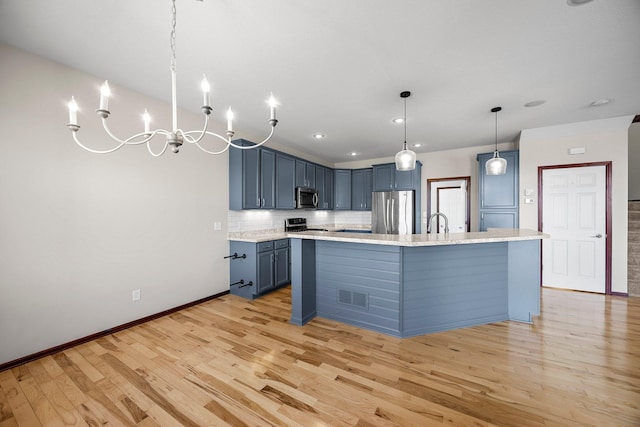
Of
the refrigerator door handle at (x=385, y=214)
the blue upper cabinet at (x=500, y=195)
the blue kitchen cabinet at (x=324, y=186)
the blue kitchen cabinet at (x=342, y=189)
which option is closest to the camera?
the blue upper cabinet at (x=500, y=195)

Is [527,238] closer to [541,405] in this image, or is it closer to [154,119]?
[541,405]

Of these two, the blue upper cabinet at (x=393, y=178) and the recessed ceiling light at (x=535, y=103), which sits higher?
the recessed ceiling light at (x=535, y=103)

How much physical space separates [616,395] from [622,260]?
10.9ft

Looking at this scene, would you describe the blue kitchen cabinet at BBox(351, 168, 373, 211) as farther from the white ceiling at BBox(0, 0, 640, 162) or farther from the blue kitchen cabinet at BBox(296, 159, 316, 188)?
the white ceiling at BBox(0, 0, 640, 162)

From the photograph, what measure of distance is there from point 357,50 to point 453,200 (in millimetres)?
4279

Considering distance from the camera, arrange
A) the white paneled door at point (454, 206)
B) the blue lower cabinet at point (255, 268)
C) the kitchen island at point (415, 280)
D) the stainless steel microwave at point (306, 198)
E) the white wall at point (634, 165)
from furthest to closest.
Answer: the white paneled door at point (454, 206)
the stainless steel microwave at point (306, 198)
the white wall at point (634, 165)
the blue lower cabinet at point (255, 268)
the kitchen island at point (415, 280)

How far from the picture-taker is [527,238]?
100.0 inches

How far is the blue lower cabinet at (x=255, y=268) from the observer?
3643mm

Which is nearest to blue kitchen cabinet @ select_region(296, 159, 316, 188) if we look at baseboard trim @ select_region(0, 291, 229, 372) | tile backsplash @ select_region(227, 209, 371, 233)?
tile backsplash @ select_region(227, 209, 371, 233)

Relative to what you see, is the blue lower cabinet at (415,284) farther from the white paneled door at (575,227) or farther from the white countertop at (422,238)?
the white paneled door at (575,227)

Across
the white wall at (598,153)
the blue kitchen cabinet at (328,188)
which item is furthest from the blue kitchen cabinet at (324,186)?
the white wall at (598,153)

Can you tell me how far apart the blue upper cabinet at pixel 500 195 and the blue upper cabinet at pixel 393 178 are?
1.17 m

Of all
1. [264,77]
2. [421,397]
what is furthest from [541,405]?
[264,77]

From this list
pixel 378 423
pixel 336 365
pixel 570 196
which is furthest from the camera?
pixel 570 196
